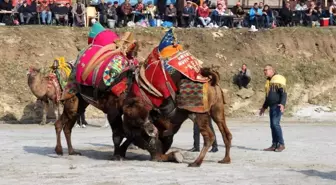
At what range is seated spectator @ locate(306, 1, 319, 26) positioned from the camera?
36688 millimetres

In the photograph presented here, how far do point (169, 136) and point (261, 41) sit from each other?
18.5 meters

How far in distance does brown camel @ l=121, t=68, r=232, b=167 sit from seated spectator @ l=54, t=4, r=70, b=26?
18.1 m

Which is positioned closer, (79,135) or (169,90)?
(169,90)

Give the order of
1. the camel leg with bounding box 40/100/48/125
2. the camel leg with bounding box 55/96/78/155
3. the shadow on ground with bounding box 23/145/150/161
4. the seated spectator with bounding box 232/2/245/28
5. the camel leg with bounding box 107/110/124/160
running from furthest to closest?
the seated spectator with bounding box 232/2/245/28 → the camel leg with bounding box 40/100/48/125 → the camel leg with bounding box 55/96/78/155 → the shadow on ground with bounding box 23/145/150/161 → the camel leg with bounding box 107/110/124/160

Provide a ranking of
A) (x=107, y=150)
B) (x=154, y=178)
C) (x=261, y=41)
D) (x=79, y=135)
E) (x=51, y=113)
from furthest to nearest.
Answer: (x=261, y=41)
(x=51, y=113)
(x=79, y=135)
(x=107, y=150)
(x=154, y=178)

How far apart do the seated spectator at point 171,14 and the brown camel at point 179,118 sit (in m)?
18.9

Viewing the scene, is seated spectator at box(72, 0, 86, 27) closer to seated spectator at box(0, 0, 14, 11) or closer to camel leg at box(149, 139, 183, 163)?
seated spectator at box(0, 0, 14, 11)

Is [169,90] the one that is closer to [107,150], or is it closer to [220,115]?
[220,115]

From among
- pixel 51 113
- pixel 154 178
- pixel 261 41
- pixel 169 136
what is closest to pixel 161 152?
pixel 169 136

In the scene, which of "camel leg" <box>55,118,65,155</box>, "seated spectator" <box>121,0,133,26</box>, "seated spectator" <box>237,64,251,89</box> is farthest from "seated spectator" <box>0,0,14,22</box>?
"camel leg" <box>55,118,65,155</box>

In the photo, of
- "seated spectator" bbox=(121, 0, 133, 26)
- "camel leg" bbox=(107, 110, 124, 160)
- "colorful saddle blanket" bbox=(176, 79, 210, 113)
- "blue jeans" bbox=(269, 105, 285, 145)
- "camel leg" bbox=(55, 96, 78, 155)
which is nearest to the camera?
"colorful saddle blanket" bbox=(176, 79, 210, 113)

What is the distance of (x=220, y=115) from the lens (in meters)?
15.5

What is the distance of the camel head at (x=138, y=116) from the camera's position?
50.5 ft

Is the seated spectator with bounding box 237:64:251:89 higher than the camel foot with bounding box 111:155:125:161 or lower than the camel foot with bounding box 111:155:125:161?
lower
